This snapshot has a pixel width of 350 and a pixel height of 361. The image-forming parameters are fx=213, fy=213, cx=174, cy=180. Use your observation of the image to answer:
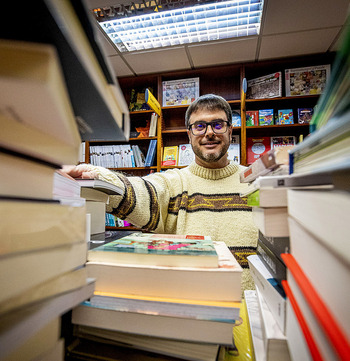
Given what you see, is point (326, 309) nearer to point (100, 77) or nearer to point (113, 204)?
point (100, 77)

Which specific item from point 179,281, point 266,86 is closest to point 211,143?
point 179,281

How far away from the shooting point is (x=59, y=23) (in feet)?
0.52

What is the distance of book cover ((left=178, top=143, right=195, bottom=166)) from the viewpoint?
2305 mm

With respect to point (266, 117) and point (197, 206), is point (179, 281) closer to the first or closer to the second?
point (197, 206)

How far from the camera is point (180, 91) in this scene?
2.39 metres

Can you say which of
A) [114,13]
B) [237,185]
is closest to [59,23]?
[237,185]

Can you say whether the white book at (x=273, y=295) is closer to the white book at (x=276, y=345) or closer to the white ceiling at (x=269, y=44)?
the white book at (x=276, y=345)

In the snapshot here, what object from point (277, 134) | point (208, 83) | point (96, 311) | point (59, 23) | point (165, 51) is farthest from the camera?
point (208, 83)

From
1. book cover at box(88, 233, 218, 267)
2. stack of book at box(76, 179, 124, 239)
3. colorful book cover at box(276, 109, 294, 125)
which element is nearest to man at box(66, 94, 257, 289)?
stack of book at box(76, 179, 124, 239)

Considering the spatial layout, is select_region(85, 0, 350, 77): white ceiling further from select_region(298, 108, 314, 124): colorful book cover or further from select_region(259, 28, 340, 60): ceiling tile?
select_region(298, 108, 314, 124): colorful book cover

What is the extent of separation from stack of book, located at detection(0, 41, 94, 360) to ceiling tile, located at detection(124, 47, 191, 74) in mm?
2241

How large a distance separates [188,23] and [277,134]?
1.40m

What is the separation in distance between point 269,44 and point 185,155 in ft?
4.30

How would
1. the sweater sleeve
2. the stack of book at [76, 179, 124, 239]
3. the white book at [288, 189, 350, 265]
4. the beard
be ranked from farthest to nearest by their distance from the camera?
the beard → the sweater sleeve → the stack of book at [76, 179, 124, 239] → the white book at [288, 189, 350, 265]
